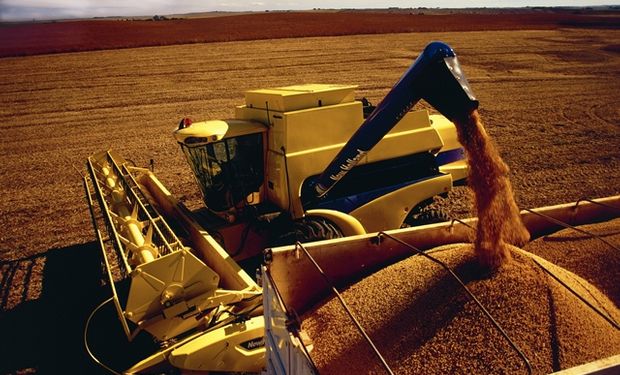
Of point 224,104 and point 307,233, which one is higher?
point 307,233

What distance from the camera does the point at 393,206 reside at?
579 centimetres

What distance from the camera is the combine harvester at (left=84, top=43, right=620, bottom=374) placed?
359cm

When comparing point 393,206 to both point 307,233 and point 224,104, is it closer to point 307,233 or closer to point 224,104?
point 307,233

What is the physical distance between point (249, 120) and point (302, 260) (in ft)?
7.98

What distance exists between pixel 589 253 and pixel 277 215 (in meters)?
3.04

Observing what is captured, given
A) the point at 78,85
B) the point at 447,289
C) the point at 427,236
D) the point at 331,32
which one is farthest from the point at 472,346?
the point at 331,32

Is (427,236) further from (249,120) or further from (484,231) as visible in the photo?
(249,120)

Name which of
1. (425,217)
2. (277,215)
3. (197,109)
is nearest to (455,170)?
(425,217)

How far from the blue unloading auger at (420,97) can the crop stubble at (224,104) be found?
3.34 meters

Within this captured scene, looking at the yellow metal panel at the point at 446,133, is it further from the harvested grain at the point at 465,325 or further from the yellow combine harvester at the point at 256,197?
the harvested grain at the point at 465,325

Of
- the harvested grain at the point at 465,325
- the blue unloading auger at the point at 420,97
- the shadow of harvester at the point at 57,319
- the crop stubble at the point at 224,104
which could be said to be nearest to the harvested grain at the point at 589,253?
the harvested grain at the point at 465,325

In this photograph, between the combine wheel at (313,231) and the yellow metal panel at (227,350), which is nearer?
the yellow metal panel at (227,350)

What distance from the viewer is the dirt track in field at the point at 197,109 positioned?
764 cm

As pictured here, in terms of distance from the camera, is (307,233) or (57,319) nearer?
(307,233)
